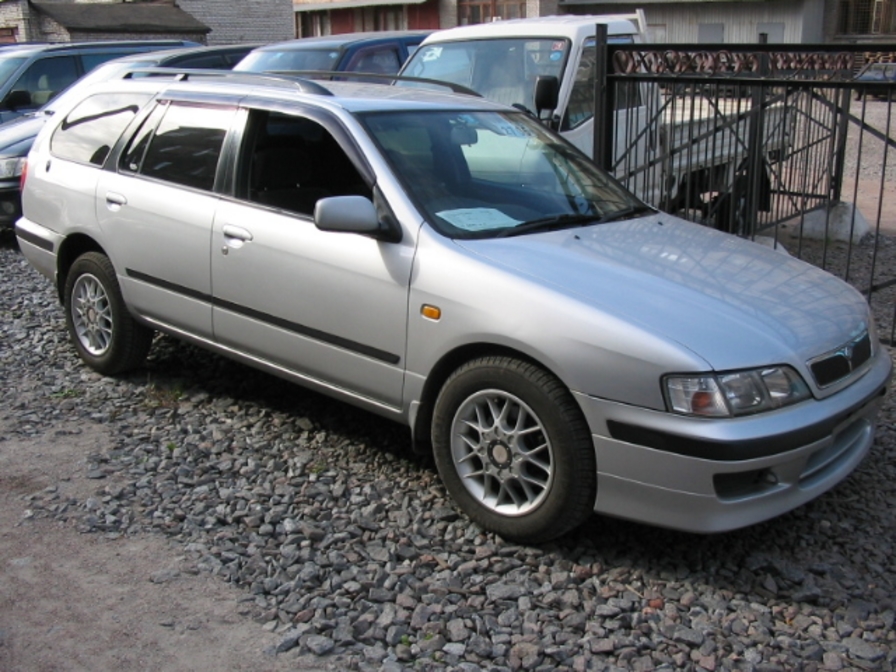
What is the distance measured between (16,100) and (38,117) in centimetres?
139

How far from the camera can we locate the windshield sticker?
4312 millimetres

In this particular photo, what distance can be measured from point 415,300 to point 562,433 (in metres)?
0.86

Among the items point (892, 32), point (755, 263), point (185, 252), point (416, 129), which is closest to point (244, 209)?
point (185, 252)

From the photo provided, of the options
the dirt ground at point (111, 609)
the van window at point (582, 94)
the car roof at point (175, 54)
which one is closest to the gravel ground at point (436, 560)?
the dirt ground at point (111, 609)

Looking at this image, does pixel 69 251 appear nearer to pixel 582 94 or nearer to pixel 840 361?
pixel 840 361

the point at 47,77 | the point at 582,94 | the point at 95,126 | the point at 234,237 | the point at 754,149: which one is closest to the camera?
the point at 234,237

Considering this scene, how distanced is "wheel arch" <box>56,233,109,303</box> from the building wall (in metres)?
25.1

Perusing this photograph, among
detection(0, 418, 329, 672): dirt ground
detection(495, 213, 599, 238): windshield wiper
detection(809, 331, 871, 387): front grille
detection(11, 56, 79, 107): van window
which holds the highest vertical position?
detection(11, 56, 79, 107): van window

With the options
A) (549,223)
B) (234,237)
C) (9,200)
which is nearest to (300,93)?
(234,237)

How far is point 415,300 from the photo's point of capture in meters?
4.14

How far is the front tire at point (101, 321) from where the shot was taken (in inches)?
225

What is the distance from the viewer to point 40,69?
477 inches

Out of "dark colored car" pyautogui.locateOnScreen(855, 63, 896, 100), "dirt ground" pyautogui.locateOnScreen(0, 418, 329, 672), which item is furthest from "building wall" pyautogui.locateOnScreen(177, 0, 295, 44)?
"dirt ground" pyautogui.locateOnScreen(0, 418, 329, 672)

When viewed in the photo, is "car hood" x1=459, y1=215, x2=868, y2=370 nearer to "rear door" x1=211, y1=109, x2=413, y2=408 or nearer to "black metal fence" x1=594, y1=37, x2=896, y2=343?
"rear door" x1=211, y1=109, x2=413, y2=408
